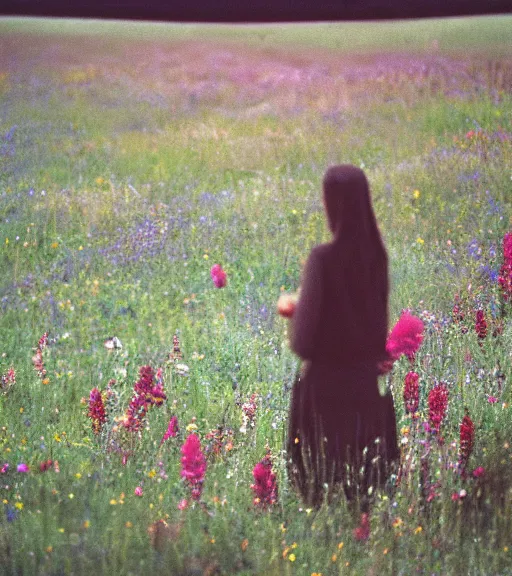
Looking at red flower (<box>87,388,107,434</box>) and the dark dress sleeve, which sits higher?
the dark dress sleeve

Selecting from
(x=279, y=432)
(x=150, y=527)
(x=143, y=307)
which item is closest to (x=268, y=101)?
(x=143, y=307)

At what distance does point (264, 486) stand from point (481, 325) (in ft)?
4.05

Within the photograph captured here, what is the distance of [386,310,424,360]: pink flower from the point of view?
2934 mm

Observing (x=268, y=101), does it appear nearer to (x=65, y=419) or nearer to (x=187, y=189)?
(x=187, y=189)

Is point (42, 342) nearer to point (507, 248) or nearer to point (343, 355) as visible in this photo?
point (343, 355)

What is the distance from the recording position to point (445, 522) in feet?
9.53

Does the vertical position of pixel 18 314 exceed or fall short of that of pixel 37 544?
it exceeds it

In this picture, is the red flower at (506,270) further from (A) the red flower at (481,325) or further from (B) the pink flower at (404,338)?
(B) the pink flower at (404,338)

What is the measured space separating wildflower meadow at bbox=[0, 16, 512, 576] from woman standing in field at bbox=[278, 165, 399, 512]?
75 millimetres

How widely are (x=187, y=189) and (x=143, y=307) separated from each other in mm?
598

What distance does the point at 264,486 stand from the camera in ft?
9.25

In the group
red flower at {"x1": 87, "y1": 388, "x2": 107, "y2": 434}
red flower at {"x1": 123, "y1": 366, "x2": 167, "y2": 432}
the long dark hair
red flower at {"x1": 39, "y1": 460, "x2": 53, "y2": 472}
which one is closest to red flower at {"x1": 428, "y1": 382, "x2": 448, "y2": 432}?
the long dark hair

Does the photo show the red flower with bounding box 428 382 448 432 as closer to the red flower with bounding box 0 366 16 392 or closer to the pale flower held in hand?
the pale flower held in hand

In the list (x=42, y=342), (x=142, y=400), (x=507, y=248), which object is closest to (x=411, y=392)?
(x=507, y=248)
